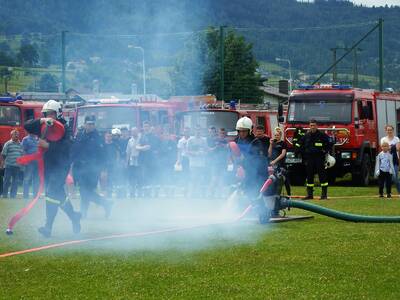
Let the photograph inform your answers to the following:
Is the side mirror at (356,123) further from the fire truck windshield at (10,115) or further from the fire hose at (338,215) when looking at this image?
the fire hose at (338,215)

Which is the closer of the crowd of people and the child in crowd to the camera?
the crowd of people

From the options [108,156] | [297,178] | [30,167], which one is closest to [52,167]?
[108,156]

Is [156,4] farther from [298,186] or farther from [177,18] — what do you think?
[298,186]

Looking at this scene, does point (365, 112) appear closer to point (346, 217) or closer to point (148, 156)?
point (148, 156)

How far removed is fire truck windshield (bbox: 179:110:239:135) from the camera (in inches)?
1013

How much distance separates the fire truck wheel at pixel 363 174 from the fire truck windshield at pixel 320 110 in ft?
5.31

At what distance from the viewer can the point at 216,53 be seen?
17.9 meters

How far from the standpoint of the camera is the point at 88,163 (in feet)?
56.9

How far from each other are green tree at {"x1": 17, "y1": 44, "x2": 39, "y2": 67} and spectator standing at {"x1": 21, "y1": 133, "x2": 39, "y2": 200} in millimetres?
10453

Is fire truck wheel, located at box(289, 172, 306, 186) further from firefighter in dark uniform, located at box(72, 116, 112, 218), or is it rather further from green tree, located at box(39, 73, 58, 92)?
firefighter in dark uniform, located at box(72, 116, 112, 218)

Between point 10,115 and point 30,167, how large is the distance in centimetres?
780

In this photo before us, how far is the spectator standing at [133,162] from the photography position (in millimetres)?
23266

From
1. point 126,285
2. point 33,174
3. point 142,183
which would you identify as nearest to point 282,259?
point 126,285

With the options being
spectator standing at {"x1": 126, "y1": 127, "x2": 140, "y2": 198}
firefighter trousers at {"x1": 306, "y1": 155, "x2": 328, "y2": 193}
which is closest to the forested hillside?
firefighter trousers at {"x1": 306, "y1": 155, "x2": 328, "y2": 193}
